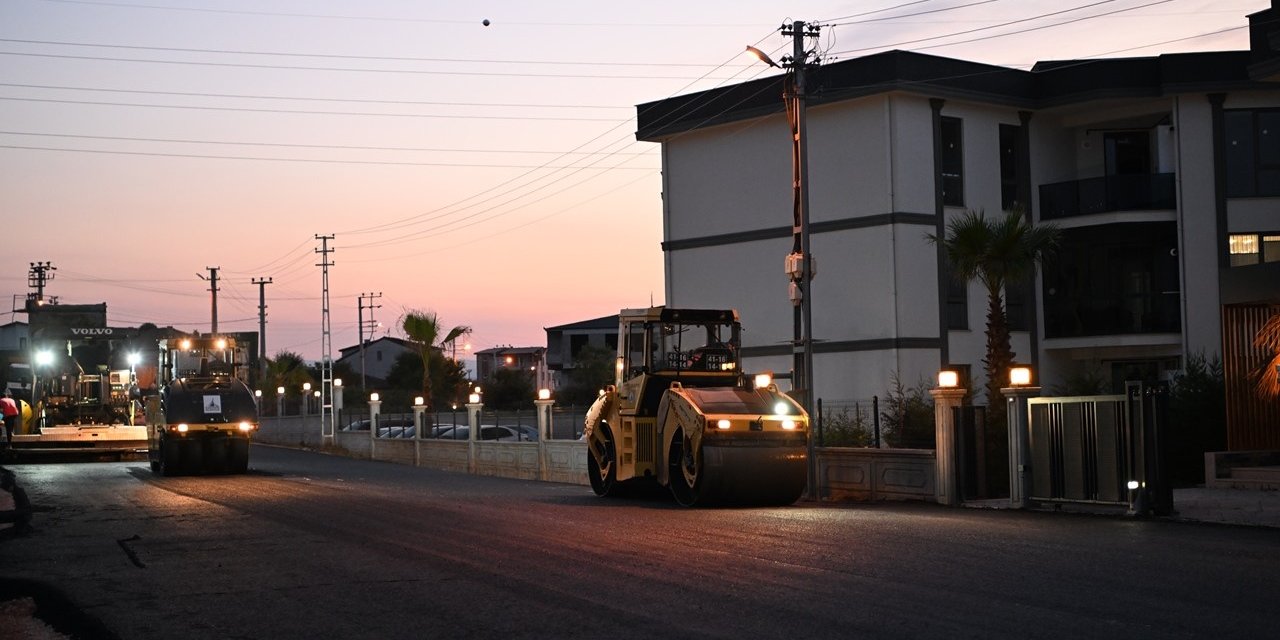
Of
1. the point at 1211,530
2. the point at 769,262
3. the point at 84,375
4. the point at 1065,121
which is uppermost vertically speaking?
the point at 1065,121

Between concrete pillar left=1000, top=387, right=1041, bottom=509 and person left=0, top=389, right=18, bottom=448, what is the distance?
30833mm

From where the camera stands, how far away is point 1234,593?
1067 cm

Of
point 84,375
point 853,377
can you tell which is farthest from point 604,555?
point 84,375

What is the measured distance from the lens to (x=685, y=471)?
72.0ft

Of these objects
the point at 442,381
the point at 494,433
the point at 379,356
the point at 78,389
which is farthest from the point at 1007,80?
the point at 379,356

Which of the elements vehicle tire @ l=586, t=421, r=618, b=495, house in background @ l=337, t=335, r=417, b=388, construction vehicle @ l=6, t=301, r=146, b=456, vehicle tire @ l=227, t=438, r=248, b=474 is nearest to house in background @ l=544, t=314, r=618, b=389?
house in background @ l=337, t=335, r=417, b=388

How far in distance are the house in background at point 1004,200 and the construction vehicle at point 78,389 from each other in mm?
18910

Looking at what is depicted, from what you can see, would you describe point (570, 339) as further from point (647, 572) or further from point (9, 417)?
point (647, 572)

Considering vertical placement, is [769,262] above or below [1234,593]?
above

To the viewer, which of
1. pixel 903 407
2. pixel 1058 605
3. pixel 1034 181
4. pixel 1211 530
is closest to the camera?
pixel 1058 605

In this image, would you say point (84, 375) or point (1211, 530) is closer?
point (1211, 530)

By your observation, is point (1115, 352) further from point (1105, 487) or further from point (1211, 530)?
point (1211, 530)

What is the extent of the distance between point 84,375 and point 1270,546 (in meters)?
37.4

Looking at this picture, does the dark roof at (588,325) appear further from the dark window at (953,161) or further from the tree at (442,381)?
the dark window at (953,161)
